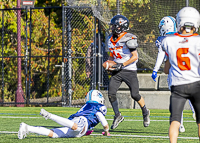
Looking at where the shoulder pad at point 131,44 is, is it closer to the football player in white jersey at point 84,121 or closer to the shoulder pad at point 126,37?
the shoulder pad at point 126,37

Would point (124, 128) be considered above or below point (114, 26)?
below

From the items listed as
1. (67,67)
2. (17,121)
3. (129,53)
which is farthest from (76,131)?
(67,67)

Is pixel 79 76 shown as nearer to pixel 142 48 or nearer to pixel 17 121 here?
pixel 142 48

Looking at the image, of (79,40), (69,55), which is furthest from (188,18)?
(79,40)

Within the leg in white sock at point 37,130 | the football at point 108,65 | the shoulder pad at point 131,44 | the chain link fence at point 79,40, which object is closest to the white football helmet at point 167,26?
the shoulder pad at point 131,44

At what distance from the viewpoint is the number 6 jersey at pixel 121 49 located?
295 inches

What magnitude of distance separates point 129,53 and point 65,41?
6.14 metres

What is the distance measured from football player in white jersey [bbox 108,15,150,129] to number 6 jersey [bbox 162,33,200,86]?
294 centimetres

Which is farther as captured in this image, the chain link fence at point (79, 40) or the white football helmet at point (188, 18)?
the chain link fence at point (79, 40)

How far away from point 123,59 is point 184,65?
3.23m

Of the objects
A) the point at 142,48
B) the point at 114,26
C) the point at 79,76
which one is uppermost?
the point at 114,26

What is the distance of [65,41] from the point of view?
1345cm

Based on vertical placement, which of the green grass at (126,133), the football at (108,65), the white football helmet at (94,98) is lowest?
the green grass at (126,133)

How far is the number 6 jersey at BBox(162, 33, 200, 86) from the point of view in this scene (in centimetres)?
438
